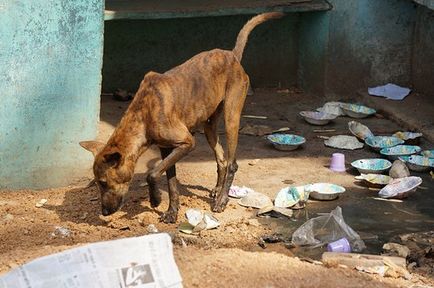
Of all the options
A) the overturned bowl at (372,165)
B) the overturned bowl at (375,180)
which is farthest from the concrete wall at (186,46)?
the overturned bowl at (375,180)

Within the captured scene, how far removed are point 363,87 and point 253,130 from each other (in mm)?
2132

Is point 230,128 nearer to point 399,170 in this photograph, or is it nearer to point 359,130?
point 399,170

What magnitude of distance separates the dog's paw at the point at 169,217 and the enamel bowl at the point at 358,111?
13.5ft

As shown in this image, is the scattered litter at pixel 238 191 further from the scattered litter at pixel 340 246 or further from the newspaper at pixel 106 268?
the newspaper at pixel 106 268

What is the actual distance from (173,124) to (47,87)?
149 centimetres

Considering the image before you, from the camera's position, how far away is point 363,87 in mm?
12320

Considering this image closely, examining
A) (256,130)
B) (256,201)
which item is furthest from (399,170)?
(256,130)

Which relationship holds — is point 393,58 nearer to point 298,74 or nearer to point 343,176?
point 298,74

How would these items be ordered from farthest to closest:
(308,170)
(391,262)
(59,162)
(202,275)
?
1. (308,170)
2. (59,162)
3. (391,262)
4. (202,275)

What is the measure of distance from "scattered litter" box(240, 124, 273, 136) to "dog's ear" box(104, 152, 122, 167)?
351 centimetres

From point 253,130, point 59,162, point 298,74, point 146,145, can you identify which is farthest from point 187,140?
point 298,74

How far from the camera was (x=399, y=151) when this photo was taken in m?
9.96

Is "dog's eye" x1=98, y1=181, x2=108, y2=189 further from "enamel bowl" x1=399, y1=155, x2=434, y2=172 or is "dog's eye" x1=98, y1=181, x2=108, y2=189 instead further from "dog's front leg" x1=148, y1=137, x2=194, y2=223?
"enamel bowl" x1=399, y1=155, x2=434, y2=172

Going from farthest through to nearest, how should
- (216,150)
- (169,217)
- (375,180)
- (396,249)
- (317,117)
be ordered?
(317,117) → (375,180) → (216,150) → (169,217) → (396,249)
